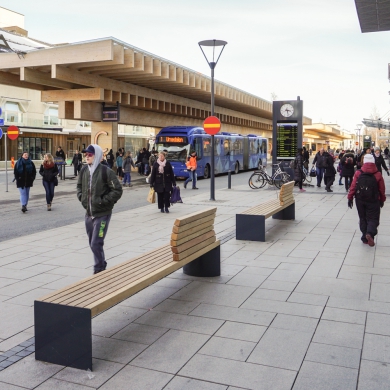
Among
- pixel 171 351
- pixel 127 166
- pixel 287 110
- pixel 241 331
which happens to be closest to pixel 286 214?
pixel 241 331

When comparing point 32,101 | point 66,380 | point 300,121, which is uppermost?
point 32,101

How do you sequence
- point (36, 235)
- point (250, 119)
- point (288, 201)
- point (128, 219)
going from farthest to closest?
point (250, 119), point (128, 219), point (288, 201), point (36, 235)

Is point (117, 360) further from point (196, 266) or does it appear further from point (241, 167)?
point (241, 167)

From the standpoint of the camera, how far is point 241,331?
4.56 meters

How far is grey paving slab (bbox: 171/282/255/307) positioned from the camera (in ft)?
18.1

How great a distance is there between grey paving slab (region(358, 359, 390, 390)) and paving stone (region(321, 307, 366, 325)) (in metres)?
0.94

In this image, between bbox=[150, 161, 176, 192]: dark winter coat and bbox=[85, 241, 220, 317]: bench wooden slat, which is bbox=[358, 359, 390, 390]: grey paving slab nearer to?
bbox=[85, 241, 220, 317]: bench wooden slat

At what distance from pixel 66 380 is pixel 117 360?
1.49 feet

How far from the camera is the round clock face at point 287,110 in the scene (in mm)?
21984

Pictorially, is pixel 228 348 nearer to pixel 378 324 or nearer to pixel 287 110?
pixel 378 324

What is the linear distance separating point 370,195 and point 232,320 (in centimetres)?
454

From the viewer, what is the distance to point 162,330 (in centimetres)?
→ 461

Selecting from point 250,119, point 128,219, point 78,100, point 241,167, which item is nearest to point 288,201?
point 128,219

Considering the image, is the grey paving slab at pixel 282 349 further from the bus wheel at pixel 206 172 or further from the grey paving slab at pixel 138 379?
the bus wheel at pixel 206 172
